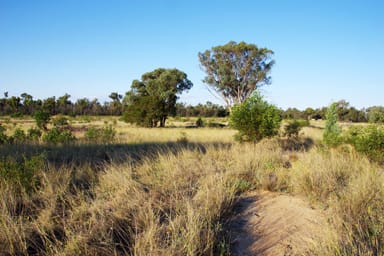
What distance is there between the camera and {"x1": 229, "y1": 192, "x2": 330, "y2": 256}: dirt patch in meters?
2.77

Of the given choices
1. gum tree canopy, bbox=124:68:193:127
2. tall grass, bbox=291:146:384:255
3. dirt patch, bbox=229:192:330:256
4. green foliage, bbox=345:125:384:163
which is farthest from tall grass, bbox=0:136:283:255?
gum tree canopy, bbox=124:68:193:127

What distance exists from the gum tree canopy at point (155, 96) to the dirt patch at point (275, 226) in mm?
24332

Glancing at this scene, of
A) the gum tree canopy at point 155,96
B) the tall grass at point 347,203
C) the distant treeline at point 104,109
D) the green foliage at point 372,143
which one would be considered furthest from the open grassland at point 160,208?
the distant treeline at point 104,109

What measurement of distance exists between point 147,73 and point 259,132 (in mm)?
29635

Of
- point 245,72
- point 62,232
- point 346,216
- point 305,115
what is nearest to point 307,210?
point 346,216

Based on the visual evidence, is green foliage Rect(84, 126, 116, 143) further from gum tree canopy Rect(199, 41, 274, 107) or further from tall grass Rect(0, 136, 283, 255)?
gum tree canopy Rect(199, 41, 274, 107)

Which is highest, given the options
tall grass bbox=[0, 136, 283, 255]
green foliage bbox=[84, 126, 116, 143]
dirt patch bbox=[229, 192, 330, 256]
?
green foliage bbox=[84, 126, 116, 143]

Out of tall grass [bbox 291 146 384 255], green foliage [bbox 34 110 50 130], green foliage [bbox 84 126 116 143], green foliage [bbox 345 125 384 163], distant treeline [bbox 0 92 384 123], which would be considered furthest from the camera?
distant treeline [bbox 0 92 384 123]

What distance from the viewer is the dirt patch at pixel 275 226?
2766mm

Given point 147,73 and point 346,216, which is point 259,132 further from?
point 147,73

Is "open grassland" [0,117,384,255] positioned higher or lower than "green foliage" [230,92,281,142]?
lower

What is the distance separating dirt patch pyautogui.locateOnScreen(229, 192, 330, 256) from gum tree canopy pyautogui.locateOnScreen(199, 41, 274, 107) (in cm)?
2666

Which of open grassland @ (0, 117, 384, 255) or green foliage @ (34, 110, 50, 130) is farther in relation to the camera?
green foliage @ (34, 110, 50, 130)

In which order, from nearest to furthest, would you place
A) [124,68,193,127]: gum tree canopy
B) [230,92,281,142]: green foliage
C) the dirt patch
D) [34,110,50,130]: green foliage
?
the dirt patch, [230,92,281,142]: green foliage, [34,110,50,130]: green foliage, [124,68,193,127]: gum tree canopy
